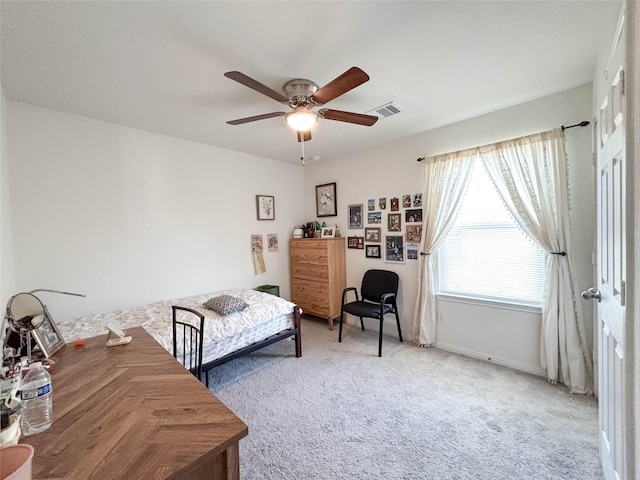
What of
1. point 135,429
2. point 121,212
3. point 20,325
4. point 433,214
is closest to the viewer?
point 135,429

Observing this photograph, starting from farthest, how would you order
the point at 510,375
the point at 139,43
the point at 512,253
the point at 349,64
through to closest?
the point at 512,253, the point at 510,375, the point at 349,64, the point at 139,43

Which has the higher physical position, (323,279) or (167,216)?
(167,216)

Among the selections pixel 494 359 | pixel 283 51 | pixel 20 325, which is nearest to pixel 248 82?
Result: pixel 283 51

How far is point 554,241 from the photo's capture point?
2.39 m

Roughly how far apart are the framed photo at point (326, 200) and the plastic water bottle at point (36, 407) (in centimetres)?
366

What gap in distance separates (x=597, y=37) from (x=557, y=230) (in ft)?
4.72

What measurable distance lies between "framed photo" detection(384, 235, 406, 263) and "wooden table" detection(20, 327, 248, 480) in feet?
9.32

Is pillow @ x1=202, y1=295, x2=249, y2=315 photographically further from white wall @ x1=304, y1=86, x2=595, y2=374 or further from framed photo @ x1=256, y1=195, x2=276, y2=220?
white wall @ x1=304, y1=86, x2=595, y2=374

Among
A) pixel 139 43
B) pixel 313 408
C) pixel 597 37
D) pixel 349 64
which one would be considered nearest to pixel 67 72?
pixel 139 43

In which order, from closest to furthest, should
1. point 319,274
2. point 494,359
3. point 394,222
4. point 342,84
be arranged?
point 342,84 → point 494,359 → point 394,222 → point 319,274

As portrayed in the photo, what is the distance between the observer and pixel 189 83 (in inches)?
82.0

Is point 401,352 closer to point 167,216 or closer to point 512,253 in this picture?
point 512,253

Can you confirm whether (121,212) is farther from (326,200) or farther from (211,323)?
(326,200)

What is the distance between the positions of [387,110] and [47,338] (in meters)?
3.14
